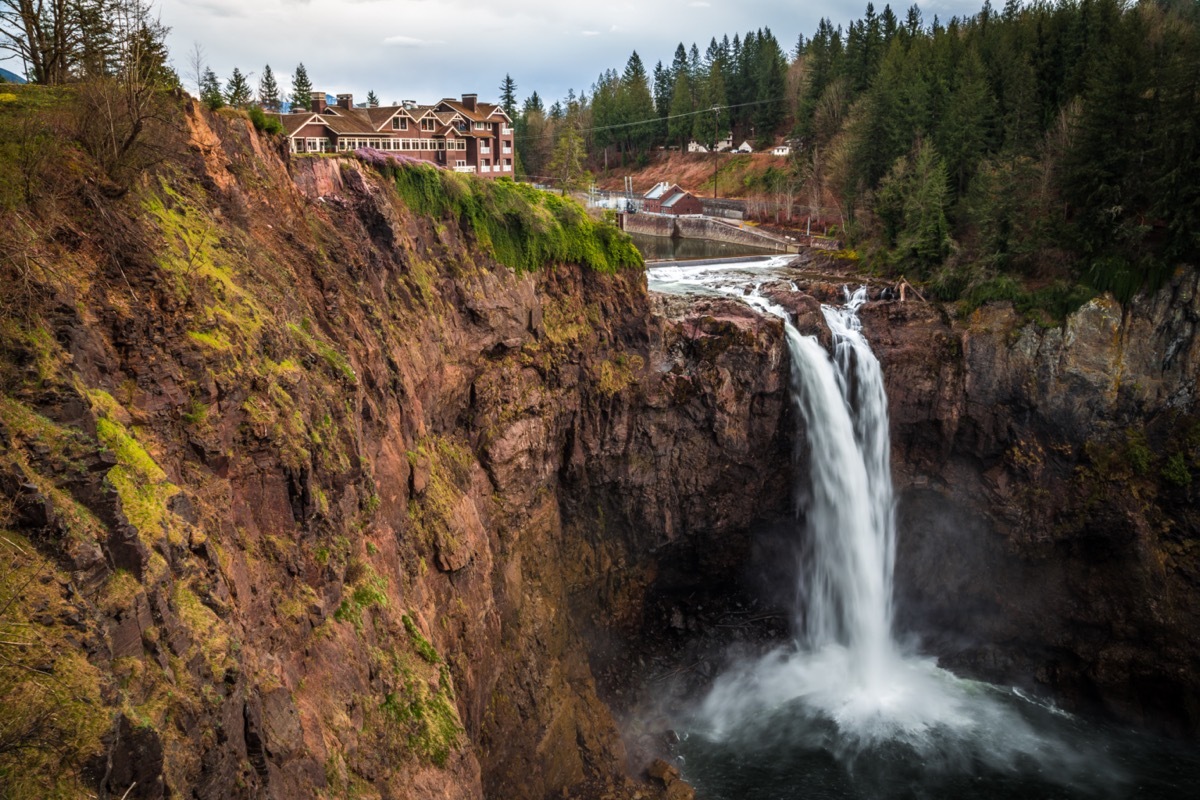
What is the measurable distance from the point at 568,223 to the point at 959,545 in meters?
21.7

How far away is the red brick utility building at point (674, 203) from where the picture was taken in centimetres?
8769

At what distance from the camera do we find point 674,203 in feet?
289

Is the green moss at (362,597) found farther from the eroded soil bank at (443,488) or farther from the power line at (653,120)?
the power line at (653,120)

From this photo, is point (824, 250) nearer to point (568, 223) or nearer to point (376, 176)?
point (568, 223)

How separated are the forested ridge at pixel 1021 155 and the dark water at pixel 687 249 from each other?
6.69m

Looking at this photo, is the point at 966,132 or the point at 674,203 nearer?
the point at 966,132

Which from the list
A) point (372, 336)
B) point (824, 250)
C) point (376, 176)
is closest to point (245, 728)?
point (372, 336)

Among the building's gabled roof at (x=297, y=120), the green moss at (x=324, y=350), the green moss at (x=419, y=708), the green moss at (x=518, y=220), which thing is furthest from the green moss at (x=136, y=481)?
the building's gabled roof at (x=297, y=120)

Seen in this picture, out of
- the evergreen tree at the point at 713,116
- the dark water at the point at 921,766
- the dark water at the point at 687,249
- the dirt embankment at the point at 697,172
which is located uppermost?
the evergreen tree at the point at 713,116

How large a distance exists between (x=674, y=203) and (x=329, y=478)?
77.9 m

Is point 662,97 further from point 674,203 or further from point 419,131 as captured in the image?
point 419,131

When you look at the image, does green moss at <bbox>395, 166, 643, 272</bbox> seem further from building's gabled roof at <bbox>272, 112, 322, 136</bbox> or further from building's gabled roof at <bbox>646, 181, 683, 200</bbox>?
building's gabled roof at <bbox>646, 181, 683, 200</bbox>

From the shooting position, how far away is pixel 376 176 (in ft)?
73.9

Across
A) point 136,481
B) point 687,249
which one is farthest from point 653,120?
point 136,481
